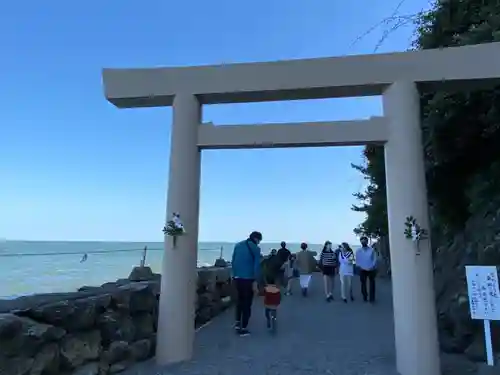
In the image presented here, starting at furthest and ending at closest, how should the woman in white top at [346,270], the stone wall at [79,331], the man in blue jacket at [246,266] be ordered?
1. the woman in white top at [346,270]
2. the man in blue jacket at [246,266]
3. the stone wall at [79,331]

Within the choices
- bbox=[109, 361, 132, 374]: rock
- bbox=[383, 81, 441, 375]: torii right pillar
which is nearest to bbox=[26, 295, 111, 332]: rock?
bbox=[109, 361, 132, 374]: rock

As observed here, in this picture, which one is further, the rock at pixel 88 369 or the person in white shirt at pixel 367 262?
the person in white shirt at pixel 367 262

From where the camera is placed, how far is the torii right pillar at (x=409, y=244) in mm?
4641

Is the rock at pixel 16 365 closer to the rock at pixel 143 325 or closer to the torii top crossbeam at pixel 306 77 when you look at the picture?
the rock at pixel 143 325

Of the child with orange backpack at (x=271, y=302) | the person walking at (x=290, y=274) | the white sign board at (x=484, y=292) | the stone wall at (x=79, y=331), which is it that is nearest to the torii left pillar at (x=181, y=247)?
the stone wall at (x=79, y=331)

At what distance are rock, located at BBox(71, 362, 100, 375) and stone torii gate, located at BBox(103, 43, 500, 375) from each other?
1024 millimetres

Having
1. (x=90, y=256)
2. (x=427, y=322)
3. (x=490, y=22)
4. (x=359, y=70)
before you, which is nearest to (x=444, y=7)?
(x=490, y=22)

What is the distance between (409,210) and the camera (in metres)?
4.88

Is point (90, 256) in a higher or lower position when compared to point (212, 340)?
higher

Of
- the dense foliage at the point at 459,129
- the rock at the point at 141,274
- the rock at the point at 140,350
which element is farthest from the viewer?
the rock at the point at 141,274

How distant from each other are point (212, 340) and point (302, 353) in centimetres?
148

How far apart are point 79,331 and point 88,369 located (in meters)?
0.38

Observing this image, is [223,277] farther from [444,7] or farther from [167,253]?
[444,7]

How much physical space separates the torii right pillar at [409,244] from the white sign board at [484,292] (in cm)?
40
